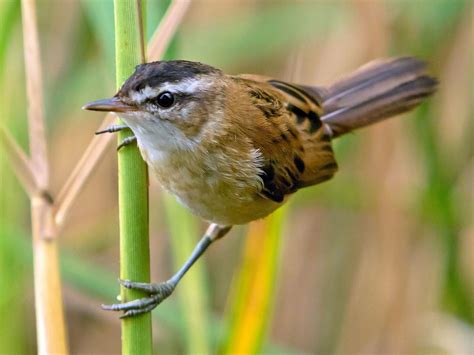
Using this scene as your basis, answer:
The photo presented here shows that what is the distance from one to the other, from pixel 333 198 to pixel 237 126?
Answer: 4.38ft

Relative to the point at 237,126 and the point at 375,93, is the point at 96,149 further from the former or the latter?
the point at 375,93

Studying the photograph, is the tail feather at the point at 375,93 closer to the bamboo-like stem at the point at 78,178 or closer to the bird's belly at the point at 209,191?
the bird's belly at the point at 209,191

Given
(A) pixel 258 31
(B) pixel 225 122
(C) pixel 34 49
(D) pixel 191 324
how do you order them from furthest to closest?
(A) pixel 258 31
(D) pixel 191 324
(B) pixel 225 122
(C) pixel 34 49

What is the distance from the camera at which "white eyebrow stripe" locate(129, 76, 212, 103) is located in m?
1.72

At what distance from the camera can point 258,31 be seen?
3.32 meters

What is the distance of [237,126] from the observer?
207 centimetres

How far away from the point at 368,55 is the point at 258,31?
0.52 metres

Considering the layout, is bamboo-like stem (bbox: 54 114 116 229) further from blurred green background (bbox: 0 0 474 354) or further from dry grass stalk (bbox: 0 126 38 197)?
blurred green background (bbox: 0 0 474 354)

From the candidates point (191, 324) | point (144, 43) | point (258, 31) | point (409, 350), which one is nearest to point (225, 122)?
point (144, 43)

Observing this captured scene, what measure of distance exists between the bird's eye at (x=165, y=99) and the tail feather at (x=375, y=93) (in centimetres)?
95

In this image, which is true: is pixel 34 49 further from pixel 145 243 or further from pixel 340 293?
pixel 340 293

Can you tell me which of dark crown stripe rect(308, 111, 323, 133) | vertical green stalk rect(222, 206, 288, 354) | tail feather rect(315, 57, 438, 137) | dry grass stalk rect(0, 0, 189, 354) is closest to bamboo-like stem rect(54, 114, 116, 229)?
dry grass stalk rect(0, 0, 189, 354)

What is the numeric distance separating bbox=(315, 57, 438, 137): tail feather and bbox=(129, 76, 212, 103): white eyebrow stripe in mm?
832

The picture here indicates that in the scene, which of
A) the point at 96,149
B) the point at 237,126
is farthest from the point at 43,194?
the point at 237,126
